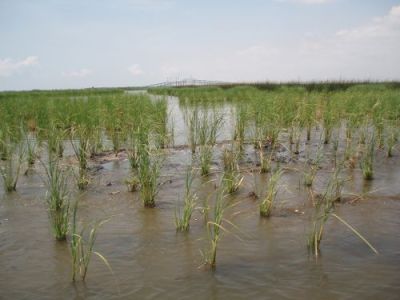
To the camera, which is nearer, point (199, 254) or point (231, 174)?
point (199, 254)

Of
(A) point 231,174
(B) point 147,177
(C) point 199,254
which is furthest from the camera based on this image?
(A) point 231,174

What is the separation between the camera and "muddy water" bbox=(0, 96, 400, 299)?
109 inches

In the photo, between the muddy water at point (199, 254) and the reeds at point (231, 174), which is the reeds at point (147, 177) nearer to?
the muddy water at point (199, 254)

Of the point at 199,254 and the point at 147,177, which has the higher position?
the point at 147,177

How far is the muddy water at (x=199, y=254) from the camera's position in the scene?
109 inches

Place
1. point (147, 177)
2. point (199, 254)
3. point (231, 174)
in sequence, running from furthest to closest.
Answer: point (231, 174), point (147, 177), point (199, 254)

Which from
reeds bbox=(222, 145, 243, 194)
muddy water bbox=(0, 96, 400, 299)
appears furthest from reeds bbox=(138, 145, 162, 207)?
reeds bbox=(222, 145, 243, 194)

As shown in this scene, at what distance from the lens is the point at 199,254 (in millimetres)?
3312

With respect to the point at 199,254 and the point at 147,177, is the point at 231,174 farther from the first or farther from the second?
the point at 199,254

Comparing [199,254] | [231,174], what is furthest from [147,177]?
[199,254]

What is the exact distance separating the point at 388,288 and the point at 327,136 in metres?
5.97

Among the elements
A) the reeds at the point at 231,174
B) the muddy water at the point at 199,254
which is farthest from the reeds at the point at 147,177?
the reeds at the point at 231,174

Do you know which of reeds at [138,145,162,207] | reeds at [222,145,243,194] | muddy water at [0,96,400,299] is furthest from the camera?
reeds at [222,145,243,194]

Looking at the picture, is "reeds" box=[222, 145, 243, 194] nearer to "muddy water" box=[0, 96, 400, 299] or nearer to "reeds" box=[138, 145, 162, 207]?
"muddy water" box=[0, 96, 400, 299]
